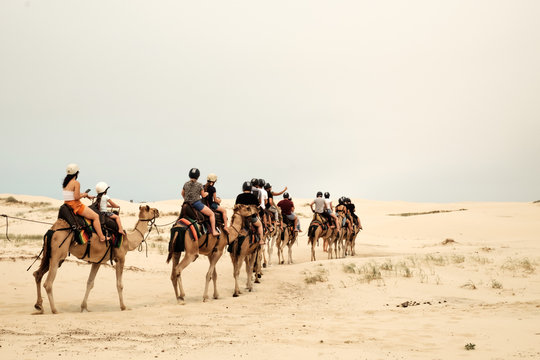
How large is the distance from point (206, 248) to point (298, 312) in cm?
303

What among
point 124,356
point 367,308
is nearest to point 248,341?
point 124,356

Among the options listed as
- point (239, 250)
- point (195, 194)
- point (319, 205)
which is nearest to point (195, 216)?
point (195, 194)

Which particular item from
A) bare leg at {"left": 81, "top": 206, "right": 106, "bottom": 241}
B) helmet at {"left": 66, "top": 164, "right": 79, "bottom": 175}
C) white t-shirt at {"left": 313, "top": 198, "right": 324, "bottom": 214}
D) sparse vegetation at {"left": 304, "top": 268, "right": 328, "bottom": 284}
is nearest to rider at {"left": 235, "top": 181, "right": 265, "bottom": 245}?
→ sparse vegetation at {"left": 304, "top": 268, "right": 328, "bottom": 284}

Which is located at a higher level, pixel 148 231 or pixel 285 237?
pixel 148 231

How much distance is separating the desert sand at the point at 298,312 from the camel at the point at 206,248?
603mm

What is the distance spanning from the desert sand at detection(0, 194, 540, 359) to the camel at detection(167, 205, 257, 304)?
0.60 metres

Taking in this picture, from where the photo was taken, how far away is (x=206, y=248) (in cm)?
Answer: 1336

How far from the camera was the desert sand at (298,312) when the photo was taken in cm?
789

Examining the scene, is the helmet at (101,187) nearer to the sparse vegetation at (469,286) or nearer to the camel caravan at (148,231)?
the camel caravan at (148,231)

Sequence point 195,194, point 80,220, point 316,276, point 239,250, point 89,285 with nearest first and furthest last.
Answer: point 80,220, point 89,285, point 195,194, point 239,250, point 316,276

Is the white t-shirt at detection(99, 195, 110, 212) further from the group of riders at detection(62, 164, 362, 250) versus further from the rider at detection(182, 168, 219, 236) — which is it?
the rider at detection(182, 168, 219, 236)

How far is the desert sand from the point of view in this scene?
7.89 m

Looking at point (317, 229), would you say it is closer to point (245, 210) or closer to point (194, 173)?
point (245, 210)

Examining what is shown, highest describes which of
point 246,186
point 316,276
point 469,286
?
point 246,186
